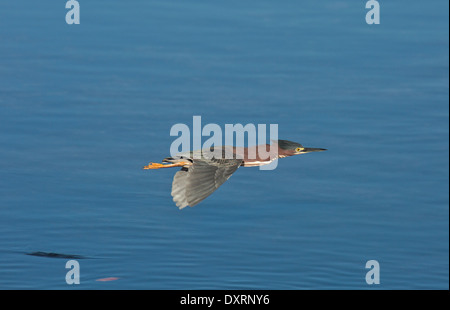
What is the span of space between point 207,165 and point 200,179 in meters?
0.34

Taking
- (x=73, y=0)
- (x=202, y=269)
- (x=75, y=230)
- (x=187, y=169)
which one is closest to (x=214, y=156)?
(x=187, y=169)

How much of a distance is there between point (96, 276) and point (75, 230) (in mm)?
1052

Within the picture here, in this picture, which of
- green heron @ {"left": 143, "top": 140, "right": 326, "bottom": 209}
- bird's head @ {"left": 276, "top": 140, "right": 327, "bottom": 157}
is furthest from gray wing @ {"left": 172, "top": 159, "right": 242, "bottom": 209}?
bird's head @ {"left": 276, "top": 140, "right": 327, "bottom": 157}

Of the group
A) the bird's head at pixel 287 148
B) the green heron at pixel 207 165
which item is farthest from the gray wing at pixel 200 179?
the bird's head at pixel 287 148

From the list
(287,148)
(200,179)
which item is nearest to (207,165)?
(200,179)

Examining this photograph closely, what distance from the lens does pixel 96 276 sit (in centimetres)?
1413

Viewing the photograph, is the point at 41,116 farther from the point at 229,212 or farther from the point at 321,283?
the point at 321,283

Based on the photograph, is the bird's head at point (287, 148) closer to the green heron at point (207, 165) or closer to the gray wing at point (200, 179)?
the green heron at point (207, 165)

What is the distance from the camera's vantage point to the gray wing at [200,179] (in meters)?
11.4

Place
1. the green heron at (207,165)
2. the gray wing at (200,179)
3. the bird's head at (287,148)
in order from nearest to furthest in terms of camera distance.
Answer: the gray wing at (200,179) → the green heron at (207,165) → the bird's head at (287,148)

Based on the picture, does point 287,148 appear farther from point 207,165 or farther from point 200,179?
point 200,179

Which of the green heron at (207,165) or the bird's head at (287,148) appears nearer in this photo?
the green heron at (207,165)

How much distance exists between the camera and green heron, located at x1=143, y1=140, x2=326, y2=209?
1147cm

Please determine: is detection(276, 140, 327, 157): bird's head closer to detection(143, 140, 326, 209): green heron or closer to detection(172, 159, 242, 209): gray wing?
detection(143, 140, 326, 209): green heron
